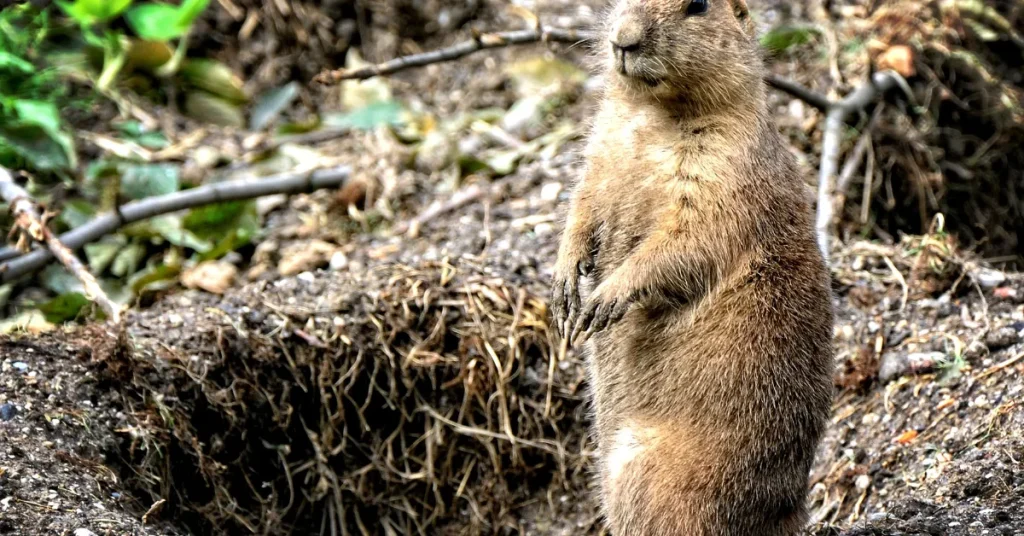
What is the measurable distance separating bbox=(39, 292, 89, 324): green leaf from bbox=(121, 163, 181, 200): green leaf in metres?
1.22

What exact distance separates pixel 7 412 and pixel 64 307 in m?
1.19

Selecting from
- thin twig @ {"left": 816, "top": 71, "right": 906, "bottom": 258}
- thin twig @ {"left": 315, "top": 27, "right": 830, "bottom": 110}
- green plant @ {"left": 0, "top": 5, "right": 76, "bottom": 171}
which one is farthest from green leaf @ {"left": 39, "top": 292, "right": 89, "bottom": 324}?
thin twig @ {"left": 816, "top": 71, "right": 906, "bottom": 258}

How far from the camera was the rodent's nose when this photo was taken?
127 inches

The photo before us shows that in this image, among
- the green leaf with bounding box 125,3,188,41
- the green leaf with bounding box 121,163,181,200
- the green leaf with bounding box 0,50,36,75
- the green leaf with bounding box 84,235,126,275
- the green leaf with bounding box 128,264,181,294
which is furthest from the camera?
the green leaf with bounding box 125,3,188,41

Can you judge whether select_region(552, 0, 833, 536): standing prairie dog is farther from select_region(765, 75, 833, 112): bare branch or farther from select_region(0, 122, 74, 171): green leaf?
select_region(0, 122, 74, 171): green leaf

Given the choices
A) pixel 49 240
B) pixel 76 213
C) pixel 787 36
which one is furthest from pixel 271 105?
pixel 787 36

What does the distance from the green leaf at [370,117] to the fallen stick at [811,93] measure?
1297mm

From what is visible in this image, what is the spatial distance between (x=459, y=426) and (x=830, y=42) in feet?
10.3

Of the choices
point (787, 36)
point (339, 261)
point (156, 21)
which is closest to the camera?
point (339, 261)

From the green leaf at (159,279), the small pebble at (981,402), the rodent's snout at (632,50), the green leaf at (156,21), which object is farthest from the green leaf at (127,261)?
the small pebble at (981,402)

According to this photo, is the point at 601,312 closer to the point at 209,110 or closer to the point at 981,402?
the point at 981,402

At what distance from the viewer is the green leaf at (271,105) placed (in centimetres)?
718

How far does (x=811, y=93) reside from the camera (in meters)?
5.62

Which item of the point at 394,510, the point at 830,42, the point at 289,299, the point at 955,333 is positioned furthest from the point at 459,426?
the point at 830,42
